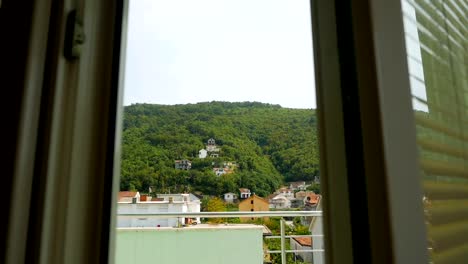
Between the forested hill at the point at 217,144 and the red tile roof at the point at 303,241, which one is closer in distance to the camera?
the red tile roof at the point at 303,241

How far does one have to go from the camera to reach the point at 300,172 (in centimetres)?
228

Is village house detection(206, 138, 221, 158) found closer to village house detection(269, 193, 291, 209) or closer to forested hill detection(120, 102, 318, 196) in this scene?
forested hill detection(120, 102, 318, 196)

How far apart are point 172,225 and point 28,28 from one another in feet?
6.98

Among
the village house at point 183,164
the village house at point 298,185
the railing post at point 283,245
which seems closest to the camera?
the village house at point 298,185

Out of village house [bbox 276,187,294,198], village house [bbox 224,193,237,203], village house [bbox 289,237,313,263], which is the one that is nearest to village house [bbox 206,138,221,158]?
village house [bbox 224,193,237,203]

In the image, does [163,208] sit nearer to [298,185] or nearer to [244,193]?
[244,193]

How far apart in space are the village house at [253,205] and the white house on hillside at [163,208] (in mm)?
337

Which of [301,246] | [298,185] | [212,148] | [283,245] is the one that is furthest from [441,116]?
[212,148]

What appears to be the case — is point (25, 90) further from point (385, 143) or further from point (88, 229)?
point (385, 143)

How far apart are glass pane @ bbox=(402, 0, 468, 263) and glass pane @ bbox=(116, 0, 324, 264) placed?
1.60 meters

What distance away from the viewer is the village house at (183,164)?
2736 millimetres

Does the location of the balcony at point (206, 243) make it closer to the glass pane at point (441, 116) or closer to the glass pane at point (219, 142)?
the glass pane at point (219, 142)

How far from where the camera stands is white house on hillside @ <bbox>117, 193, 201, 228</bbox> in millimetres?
2377

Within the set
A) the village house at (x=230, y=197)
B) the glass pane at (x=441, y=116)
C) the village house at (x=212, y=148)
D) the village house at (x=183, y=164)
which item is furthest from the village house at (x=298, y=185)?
the glass pane at (x=441, y=116)
